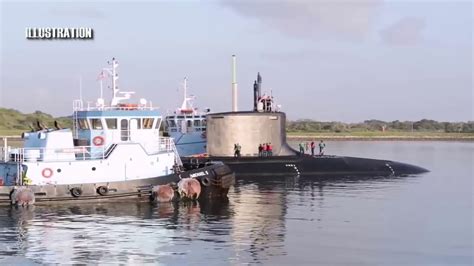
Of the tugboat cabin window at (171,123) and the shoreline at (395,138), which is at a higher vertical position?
the tugboat cabin window at (171,123)

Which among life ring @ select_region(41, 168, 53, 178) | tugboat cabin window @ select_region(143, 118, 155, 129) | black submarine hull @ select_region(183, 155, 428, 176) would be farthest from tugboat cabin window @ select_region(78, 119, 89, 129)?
black submarine hull @ select_region(183, 155, 428, 176)

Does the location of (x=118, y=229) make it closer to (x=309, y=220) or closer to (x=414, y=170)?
(x=309, y=220)

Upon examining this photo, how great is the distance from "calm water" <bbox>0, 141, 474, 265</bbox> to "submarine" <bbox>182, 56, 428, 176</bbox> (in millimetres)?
10107

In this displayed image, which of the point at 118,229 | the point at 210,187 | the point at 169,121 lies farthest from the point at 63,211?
the point at 169,121

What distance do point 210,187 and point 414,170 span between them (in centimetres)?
2331

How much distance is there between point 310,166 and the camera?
50750 millimetres

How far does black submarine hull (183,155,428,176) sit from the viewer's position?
49156 mm

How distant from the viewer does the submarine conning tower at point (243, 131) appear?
50219 mm

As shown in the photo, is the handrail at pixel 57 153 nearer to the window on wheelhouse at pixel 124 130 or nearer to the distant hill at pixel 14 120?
the window on wheelhouse at pixel 124 130

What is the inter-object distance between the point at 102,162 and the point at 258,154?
18947 mm

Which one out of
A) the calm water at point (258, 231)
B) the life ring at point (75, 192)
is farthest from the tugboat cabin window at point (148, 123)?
the life ring at point (75, 192)

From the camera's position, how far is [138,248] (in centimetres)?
2261

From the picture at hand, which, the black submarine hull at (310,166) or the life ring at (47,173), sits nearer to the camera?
the life ring at (47,173)

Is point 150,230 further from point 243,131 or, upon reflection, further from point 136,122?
point 243,131
